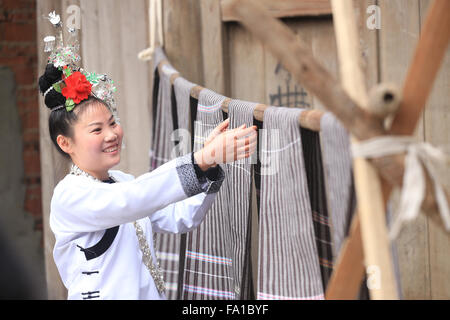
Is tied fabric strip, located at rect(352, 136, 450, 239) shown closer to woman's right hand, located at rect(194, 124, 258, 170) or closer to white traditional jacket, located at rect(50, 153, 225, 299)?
woman's right hand, located at rect(194, 124, 258, 170)

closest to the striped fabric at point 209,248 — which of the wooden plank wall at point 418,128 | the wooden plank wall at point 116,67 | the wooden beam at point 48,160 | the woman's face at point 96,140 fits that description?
the woman's face at point 96,140

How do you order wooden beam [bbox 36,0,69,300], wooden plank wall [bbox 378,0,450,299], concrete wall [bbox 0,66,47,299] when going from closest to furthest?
wooden plank wall [bbox 378,0,450,299]
wooden beam [bbox 36,0,69,300]
concrete wall [bbox 0,66,47,299]

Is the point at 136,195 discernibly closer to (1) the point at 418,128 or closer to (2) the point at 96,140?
(2) the point at 96,140

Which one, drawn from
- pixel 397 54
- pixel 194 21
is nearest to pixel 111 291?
pixel 397 54

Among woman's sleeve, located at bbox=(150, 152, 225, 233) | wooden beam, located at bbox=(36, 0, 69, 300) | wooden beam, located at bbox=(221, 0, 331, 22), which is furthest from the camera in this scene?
wooden beam, located at bbox=(36, 0, 69, 300)

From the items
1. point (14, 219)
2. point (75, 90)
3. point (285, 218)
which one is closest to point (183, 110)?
point (75, 90)

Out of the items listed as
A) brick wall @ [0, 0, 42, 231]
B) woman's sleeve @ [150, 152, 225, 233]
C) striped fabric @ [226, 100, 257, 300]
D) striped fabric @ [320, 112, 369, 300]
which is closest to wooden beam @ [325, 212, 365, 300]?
striped fabric @ [320, 112, 369, 300]

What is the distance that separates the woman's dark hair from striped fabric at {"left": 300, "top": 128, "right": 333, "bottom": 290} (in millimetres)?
780

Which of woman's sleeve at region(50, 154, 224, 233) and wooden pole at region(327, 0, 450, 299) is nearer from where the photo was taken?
wooden pole at region(327, 0, 450, 299)

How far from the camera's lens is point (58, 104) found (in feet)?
6.55

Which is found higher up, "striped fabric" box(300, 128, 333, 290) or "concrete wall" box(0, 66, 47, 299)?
"concrete wall" box(0, 66, 47, 299)

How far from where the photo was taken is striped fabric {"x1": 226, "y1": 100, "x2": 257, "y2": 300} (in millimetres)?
1788

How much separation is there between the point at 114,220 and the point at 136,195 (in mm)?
106

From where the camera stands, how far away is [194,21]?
3170 millimetres
